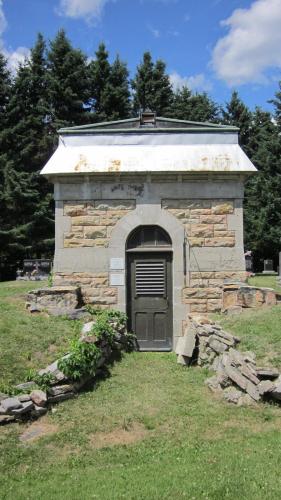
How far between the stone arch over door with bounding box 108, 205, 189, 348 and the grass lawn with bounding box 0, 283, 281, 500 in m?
1.75

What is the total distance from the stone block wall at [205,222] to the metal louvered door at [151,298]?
2.76 feet

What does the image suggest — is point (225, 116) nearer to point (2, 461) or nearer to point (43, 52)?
point (43, 52)

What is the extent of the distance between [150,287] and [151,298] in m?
0.28

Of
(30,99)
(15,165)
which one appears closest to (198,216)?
(15,165)

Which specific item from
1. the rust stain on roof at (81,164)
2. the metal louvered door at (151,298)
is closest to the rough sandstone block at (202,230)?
the metal louvered door at (151,298)

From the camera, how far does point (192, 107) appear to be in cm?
3769

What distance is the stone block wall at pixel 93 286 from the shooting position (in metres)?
10.8

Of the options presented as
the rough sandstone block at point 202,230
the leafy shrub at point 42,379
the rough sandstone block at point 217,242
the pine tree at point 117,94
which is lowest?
the leafy shrub at point 42,379

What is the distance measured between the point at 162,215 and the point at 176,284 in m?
1.63

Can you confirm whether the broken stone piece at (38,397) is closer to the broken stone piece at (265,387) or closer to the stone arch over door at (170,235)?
the broken stone piece at (265,387)

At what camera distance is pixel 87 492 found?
15.3ft

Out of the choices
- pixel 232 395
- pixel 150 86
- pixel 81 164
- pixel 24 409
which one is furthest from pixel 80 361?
pixel 150 86

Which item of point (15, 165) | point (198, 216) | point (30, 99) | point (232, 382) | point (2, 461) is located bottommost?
point (2, 461)

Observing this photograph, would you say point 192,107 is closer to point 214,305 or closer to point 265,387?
point 214,305
